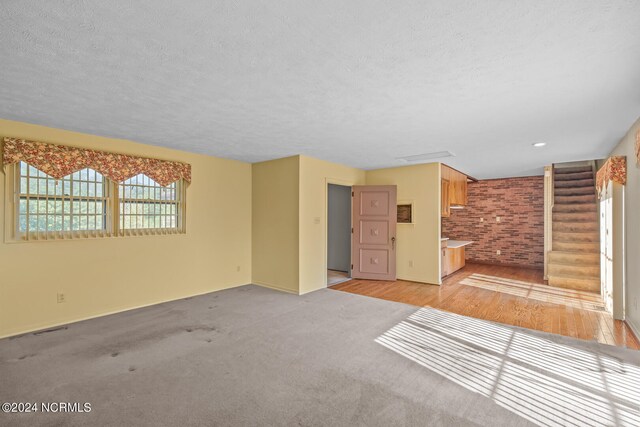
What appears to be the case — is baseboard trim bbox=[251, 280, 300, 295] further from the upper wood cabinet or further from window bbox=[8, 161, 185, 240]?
the upper wood cabinet

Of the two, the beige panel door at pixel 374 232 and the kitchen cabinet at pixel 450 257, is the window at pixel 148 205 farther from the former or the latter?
the kitchen cabinet at pixel 450 257

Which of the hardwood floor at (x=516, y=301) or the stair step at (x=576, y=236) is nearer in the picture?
the hardwood floor at (x=516, y=301)

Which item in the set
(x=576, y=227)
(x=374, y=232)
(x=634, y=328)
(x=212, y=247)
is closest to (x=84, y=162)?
(x=212, y=247)

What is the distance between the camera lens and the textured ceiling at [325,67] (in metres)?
1.53

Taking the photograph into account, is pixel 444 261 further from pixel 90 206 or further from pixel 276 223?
pixel 90 206

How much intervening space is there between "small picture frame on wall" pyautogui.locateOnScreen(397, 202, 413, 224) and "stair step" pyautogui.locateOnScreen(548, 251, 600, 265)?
296 cm

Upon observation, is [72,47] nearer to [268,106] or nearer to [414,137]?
[268,106]

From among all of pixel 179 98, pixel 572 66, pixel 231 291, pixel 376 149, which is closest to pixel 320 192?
pixel 376 149

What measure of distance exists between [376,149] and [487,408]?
11.5 feet

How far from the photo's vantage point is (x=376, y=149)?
15.0 feet

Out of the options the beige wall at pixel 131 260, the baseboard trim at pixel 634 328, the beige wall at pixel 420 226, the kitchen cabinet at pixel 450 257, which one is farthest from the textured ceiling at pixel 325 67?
the kitchen cabinet at pixel 450 257

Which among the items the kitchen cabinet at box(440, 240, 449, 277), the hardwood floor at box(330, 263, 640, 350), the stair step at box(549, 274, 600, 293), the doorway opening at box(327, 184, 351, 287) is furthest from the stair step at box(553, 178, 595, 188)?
the doorway opening at box(327, 184, 351, 287)

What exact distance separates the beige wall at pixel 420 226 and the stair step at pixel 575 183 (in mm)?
3684

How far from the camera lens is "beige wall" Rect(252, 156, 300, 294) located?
201 inches
